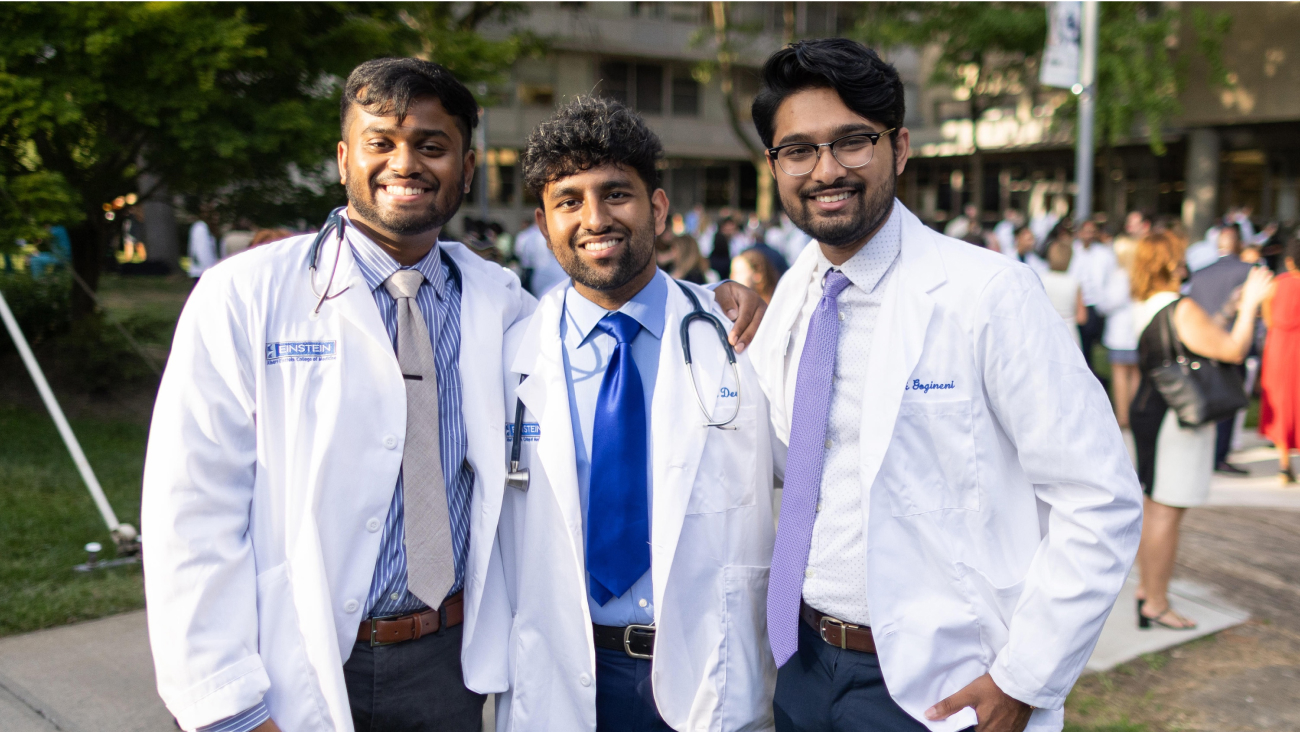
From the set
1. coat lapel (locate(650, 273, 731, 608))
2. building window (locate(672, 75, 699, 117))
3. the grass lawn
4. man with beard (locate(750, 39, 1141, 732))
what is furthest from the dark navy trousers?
building window (locate(672, 75, 699, 117))

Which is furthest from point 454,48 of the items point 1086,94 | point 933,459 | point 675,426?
point 933,459

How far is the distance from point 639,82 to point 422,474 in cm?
3582

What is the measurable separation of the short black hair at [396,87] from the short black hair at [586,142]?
0.26m

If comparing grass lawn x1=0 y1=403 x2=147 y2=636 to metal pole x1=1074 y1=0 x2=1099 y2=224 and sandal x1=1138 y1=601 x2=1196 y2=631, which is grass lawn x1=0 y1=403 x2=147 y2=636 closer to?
sandal x1=1138 y1=601 x2=1196 y2=631

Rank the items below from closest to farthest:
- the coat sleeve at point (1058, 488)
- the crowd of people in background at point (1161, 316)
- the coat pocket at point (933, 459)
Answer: the coat sleeve at point (1058, 488)
the coat pocket at point (933, 459)
the crowd of people in background at point (1161, 316)

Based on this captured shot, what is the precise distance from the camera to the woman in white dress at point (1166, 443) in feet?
15.7

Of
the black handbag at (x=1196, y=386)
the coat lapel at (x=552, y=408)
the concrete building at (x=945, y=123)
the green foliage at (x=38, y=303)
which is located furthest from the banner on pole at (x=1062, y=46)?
the green foliage at (x=38, y=303)

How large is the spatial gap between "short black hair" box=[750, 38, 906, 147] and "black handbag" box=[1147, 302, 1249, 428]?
11.1 ft

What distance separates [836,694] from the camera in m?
2.19

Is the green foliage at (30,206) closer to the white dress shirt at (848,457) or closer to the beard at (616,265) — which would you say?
the beard at (616,265)

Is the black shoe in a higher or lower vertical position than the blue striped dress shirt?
lower

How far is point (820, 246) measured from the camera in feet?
7.93

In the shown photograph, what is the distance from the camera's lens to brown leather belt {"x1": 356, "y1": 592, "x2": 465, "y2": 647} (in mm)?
2215

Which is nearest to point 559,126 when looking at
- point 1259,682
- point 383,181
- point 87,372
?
point 383,181
